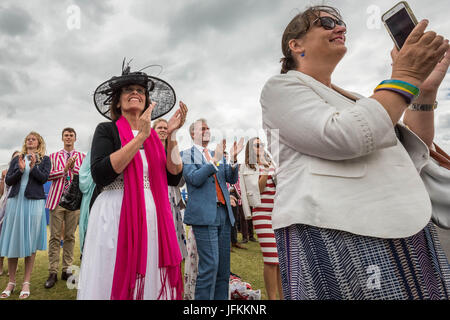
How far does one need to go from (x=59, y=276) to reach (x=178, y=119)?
166 inches

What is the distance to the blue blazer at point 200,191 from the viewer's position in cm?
301

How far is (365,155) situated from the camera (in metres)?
0.90

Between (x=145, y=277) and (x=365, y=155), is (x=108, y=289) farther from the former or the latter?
(x=365, y=155)

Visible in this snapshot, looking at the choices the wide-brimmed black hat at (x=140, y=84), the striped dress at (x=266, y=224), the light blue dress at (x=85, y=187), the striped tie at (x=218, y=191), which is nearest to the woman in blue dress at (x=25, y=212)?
the light blue dress at (x=85, y=187)

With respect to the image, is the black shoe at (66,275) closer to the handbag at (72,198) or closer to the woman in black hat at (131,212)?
the handbag at (72,198)

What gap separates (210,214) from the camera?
300 centimetres

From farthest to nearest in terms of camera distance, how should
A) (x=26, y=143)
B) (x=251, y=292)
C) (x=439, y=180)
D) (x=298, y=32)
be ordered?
(x=26, y=143) → (x=251, y=292) → (x=298, y=32) → (x=439, y=180)

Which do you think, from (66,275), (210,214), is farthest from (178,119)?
(66,275)

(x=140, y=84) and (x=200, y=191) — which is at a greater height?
(x=140, y=84)

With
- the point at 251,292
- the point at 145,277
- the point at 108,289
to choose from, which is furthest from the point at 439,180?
the point at 251,292

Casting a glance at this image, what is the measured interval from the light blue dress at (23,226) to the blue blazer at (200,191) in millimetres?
2618

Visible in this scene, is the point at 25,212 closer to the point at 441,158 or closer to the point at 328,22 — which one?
the point at 328,22
